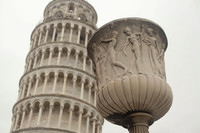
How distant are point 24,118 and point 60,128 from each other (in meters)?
3.69

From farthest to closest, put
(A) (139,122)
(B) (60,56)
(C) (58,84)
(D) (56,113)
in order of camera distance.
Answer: (B) (60,56)
(C) (58,84)
(D) (56,113)
(A) (139,122)

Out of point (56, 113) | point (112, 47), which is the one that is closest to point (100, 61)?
point (112, 47)

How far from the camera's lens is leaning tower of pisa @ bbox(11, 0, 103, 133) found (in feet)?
57.6

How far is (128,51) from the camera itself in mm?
3541

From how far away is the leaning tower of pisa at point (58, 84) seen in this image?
1756 cm

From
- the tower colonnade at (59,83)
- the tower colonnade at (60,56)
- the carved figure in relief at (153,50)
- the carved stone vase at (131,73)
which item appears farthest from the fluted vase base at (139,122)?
the tower colonnade at (60,56)

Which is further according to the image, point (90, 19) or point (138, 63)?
point (90, 19)

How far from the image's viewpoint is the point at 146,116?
10.3 feet

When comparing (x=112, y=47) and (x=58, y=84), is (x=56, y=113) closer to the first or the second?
(x=58, y=84)

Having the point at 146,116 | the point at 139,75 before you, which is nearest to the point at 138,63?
the point at 139,75

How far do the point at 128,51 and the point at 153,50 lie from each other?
0.42 meters

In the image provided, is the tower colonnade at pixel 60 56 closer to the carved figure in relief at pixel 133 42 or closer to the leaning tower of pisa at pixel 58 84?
the leaning tower of pisa at pixel 58 84

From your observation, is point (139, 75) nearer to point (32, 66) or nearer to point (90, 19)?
point (32, 66)

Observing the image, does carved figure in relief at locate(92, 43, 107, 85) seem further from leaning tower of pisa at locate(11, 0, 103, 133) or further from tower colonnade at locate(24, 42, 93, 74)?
tower colonnade at locate(24, 42, 93, 74)
